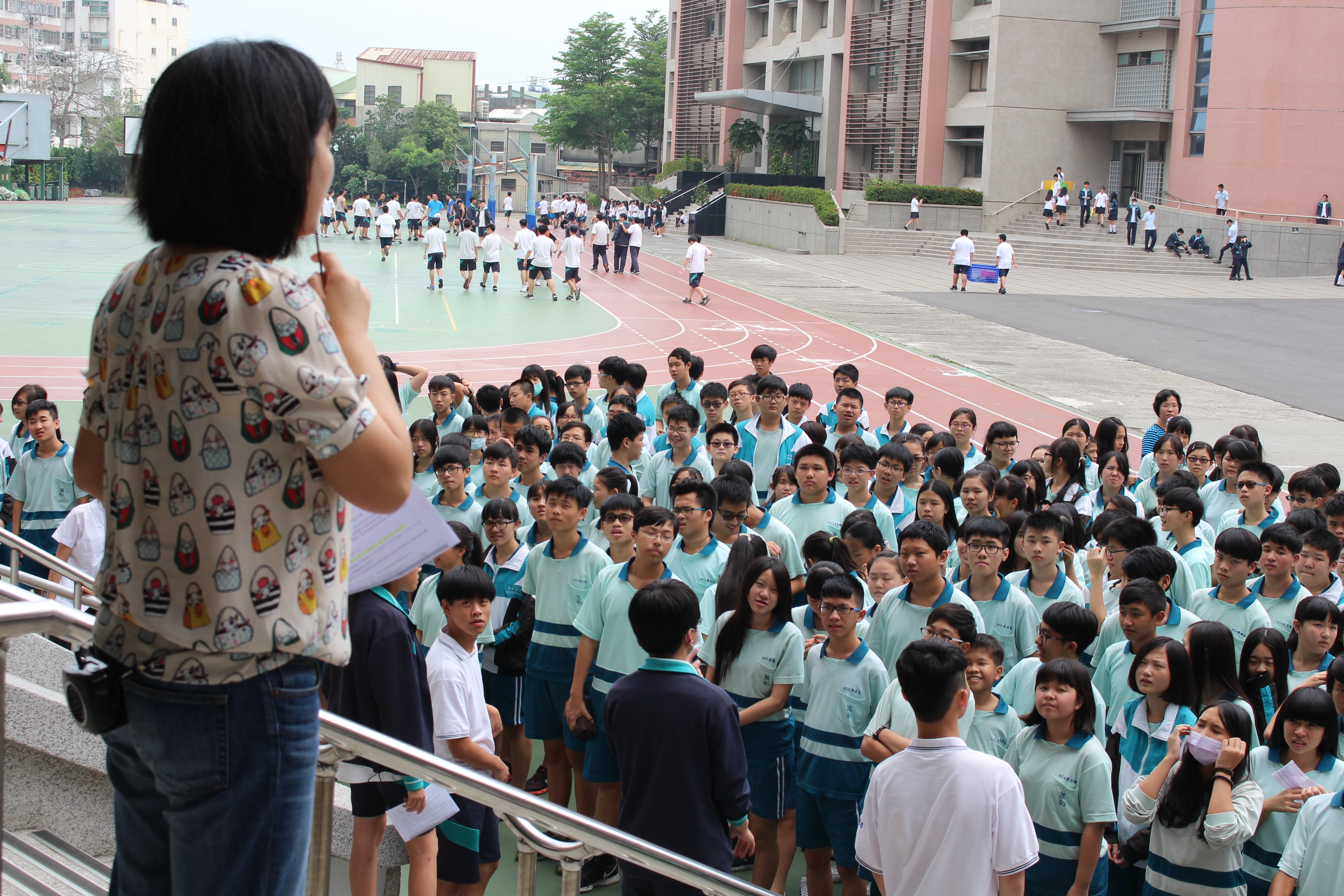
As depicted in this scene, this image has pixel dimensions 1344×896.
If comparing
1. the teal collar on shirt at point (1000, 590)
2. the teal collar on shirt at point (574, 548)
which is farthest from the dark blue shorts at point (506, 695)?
the teal collar on shirt at point (1000, 590)

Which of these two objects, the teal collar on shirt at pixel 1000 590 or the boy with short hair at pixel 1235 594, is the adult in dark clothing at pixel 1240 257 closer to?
the boy with short hair at pixel 1235 594

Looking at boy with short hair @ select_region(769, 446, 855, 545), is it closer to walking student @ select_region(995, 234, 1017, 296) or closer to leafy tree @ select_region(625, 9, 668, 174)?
walking student @ select_region(995, 234, 1017, 296)

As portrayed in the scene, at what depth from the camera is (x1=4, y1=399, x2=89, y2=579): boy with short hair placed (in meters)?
7.92

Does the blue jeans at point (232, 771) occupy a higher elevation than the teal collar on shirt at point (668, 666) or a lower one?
higher

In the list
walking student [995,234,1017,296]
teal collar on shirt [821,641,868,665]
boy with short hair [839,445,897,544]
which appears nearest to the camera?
teal collar on shirt [821,641,868,665]

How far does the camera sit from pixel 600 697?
5527 mm

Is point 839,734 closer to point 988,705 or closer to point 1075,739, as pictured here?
point 988,705

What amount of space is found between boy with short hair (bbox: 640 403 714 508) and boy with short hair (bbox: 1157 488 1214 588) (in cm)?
287

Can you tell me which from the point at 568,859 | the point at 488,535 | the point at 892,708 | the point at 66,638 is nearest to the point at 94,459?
the point at 66,638

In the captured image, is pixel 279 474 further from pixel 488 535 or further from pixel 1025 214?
pixel 1025 214

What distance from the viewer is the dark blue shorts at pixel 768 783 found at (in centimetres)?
525

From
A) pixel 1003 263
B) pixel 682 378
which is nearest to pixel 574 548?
pixel 682 378

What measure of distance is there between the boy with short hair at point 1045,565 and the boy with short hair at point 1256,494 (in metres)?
2.04

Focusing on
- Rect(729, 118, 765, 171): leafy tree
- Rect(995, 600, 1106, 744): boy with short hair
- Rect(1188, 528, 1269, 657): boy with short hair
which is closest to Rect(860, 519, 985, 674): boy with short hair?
Rect(995, 600, 1106, 744): boy with short hair
